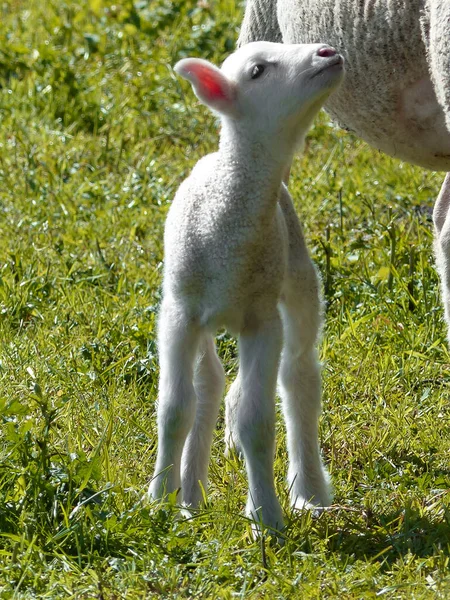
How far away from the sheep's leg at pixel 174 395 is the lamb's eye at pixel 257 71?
79 centimetres

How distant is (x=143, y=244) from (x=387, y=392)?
1.81 metres

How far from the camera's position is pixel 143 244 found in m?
6.28

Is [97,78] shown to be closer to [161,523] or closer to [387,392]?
[387,392]

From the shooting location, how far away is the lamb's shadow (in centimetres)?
384

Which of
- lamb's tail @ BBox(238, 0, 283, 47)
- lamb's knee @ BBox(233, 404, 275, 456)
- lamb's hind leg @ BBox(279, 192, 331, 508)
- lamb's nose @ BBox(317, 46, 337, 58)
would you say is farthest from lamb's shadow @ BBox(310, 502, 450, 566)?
lamb's tail @ BBox(238, 0, 283, 47)

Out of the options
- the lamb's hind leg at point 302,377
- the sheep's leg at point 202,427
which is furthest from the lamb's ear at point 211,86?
the sheep's leg at point 202,427

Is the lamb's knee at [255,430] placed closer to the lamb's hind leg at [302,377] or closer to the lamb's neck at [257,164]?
the lamb's hind leg at [302,377]

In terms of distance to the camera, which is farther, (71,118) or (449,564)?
(71,118)

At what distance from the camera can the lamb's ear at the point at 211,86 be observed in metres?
3.68

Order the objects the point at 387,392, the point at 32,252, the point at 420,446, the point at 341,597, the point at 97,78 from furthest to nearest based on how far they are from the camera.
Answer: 1. the point at 97,78
2. the point at 32,252
3. the point at 387,392
4. the point at 420,446
5. the point at 341,597

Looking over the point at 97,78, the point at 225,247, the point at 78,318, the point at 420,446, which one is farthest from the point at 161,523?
the point at 97,78

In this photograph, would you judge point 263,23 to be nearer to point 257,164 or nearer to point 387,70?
point 387,70

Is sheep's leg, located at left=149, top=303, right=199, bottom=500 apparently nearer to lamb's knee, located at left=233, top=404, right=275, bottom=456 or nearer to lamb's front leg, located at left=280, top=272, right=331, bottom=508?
lamb's knee, located at left=233, top=404, right=275, bottom=456

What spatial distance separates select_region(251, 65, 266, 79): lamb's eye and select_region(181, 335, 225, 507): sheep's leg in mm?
951
